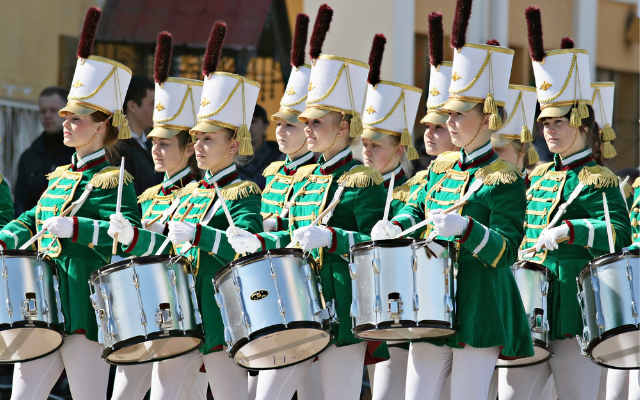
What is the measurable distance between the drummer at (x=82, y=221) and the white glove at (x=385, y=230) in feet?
4.54

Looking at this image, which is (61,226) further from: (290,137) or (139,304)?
(290,137)

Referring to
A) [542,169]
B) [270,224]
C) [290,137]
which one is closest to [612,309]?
[542,169]

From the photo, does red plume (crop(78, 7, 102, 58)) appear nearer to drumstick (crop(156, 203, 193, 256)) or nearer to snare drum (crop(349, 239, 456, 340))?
drumstick (crop(156, 203, 193, 256))

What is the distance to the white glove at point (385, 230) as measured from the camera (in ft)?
17.0

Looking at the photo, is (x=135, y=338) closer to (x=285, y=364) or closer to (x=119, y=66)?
(x=285, y=364)

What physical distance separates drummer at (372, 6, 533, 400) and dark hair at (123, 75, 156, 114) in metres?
4.28

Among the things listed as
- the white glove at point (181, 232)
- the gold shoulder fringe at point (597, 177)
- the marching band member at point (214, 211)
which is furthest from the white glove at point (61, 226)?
the gold shoulder fringe at point (597, 177)

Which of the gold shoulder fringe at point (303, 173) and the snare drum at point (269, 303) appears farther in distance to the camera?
the gold shoulder fringe at point (303, 173)

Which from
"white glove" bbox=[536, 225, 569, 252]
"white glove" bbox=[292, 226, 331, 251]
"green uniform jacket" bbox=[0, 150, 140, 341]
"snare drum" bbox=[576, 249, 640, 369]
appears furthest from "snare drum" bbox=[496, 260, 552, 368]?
"green uniform jacket" bbox=[0, 150, 140, 341]

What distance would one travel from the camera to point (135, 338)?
5219mm

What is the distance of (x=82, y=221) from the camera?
5574mm

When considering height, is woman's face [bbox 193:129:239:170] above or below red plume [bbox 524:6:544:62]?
below

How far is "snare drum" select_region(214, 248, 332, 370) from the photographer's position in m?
5.05

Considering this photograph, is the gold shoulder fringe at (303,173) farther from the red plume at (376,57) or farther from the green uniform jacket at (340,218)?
the red plume at (376,57)
